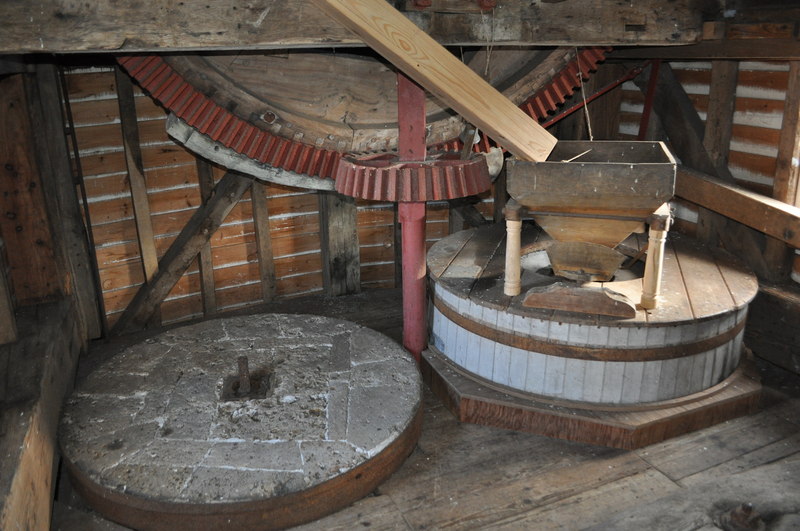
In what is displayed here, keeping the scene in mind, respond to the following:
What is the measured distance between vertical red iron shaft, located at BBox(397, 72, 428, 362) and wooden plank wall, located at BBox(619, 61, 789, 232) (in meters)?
2.38

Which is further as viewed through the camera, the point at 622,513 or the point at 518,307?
the point at 518,307

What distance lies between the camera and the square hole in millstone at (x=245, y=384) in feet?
11.8

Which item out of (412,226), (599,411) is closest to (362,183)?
(412,226)

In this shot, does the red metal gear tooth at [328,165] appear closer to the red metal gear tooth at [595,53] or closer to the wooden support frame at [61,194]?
the wooden support frame at [61,194]

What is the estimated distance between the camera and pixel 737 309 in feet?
12.0

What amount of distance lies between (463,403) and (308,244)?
2748 mm

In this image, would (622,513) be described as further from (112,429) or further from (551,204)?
(112,429)

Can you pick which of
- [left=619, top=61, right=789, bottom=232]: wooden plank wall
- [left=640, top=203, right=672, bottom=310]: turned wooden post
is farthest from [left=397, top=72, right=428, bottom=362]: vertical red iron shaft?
[left=619, top=61, right=789, bottom=232]: wooden plank wall

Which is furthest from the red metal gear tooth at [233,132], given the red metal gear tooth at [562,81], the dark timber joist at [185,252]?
the red metal gear tooth at [562,81]

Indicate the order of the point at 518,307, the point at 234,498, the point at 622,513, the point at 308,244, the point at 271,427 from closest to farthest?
the point at 234,498, the point at 622,513, the point at 271,427, the point at 518,307, the point at 308,244

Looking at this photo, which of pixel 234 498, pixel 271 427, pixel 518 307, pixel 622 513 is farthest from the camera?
pixel 518 307

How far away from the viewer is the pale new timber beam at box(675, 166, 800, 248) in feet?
13.3

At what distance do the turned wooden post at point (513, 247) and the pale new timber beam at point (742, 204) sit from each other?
5.44ft

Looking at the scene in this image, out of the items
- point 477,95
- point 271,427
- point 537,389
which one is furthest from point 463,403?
point 477,95
